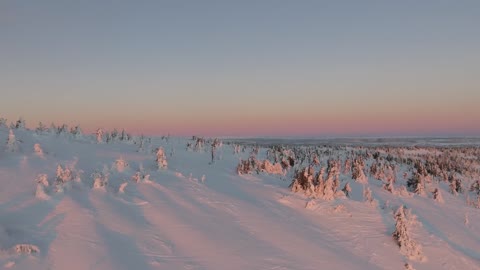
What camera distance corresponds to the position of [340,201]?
1254cm

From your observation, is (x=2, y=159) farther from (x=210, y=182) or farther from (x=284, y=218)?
(x=284, y=218)

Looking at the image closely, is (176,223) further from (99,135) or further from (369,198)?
(99,135)

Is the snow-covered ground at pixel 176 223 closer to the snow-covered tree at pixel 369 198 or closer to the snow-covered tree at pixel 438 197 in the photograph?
the snow-covered tree at pixel 369 198

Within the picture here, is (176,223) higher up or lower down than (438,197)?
higher up

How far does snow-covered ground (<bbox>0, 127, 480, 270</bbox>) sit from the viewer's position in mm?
6941

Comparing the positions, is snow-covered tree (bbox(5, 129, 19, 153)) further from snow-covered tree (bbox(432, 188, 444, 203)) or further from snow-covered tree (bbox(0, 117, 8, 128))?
snow-covered tree (bbox(432, 188, 444, 203))

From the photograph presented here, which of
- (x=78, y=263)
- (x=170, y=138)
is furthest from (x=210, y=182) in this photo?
(x=170, y=138)

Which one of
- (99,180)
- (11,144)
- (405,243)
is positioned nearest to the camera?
(405,243)

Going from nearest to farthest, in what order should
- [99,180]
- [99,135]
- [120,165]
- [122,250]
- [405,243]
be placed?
[122,250] < [405,243] < [99,180] < [120,165] < [99,135]

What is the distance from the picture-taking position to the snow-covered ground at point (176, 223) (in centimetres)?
694

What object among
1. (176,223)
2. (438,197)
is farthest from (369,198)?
(176,223)

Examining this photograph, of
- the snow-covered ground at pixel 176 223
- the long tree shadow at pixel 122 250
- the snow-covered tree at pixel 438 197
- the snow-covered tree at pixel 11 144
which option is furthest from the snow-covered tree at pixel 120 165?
the snow-covered tree at pixel 438 197

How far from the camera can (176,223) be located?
852 centimetres

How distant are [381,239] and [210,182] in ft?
16.8
